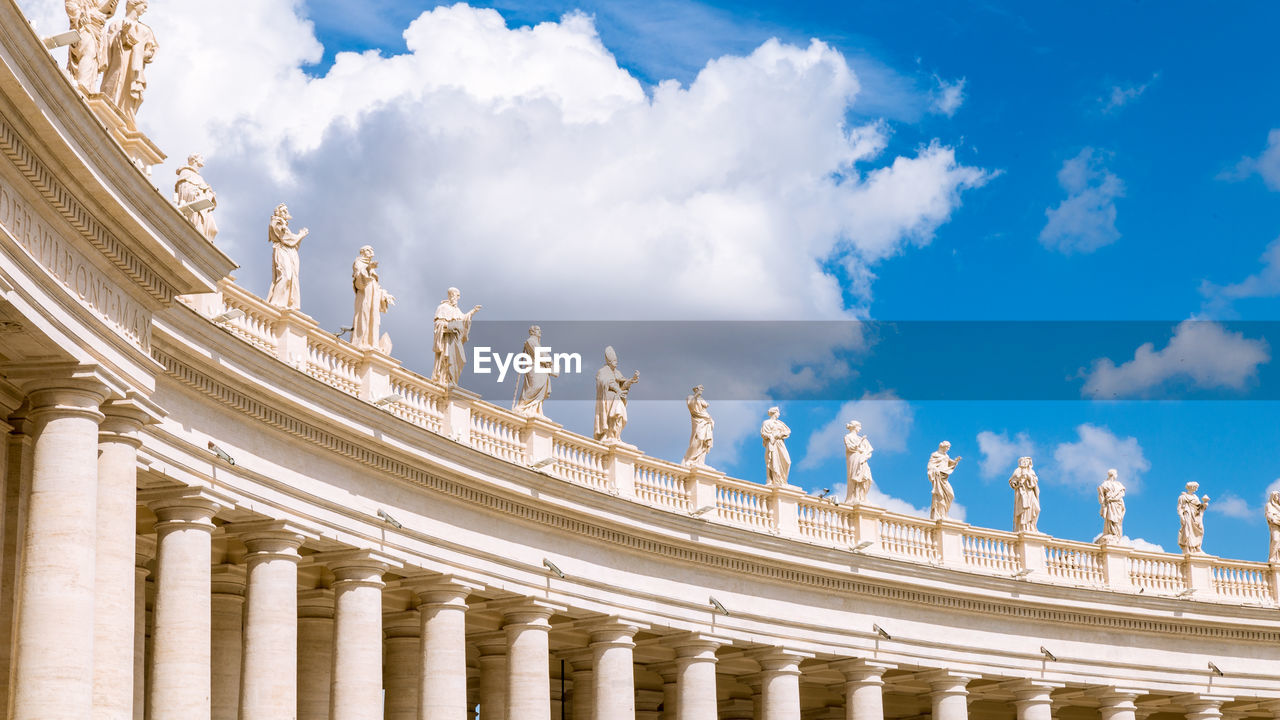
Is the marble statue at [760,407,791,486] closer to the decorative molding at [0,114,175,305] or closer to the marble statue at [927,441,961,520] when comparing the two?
the marble statue at [927,441,961,520]

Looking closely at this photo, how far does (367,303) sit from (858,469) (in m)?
25.4

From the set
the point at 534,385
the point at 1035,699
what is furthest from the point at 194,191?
the point at 1035,699

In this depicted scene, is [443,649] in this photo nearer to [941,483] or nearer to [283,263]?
[283,263]

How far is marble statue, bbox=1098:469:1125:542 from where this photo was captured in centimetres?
8319

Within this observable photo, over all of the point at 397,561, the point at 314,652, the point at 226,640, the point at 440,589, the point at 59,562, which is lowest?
the point at 59,562

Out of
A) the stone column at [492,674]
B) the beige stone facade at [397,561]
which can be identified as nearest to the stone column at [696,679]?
the beige stone facade at [397,561]

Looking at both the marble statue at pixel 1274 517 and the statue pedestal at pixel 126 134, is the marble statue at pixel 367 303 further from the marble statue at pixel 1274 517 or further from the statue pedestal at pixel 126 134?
the marble statue at pixel 1274 517

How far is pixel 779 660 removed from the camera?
69.6m

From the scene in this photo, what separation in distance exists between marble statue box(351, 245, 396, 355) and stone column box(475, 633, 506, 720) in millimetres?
12691

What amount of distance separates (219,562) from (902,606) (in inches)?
1178

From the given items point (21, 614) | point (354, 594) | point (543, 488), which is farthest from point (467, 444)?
point (21, 614)

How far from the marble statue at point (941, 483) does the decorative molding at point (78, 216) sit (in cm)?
4408

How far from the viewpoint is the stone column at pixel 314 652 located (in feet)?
192

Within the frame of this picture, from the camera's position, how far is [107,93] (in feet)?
144
